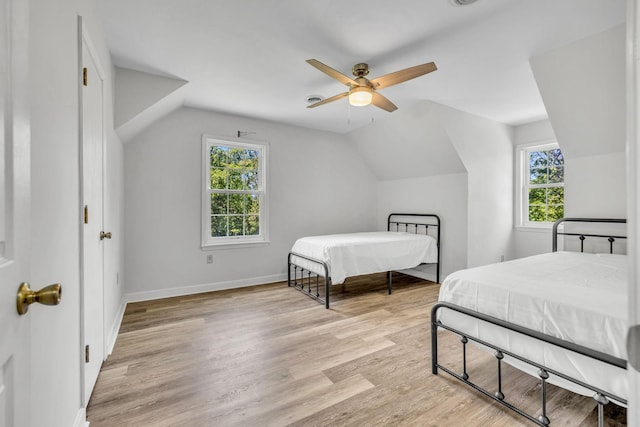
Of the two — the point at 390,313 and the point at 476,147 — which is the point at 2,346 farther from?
the point at 476,147

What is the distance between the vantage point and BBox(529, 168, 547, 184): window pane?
4460 millimetres

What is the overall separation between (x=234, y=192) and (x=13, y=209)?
3.59 metres

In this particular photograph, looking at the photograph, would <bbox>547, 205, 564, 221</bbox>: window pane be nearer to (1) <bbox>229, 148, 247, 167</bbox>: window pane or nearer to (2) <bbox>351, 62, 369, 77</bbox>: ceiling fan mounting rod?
(2) <bbox>351, 62, 369, 77</bbox>: ceiling fan mounting rod

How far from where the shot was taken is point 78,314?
150cm

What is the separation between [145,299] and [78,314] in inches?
88.9

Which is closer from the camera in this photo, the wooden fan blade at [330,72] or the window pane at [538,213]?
the wooden fan blade at [330,72]

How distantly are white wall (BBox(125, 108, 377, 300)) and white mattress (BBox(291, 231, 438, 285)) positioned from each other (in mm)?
741

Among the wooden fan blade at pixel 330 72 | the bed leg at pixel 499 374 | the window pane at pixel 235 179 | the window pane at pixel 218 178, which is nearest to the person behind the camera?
the bed leg at pixel 499 374

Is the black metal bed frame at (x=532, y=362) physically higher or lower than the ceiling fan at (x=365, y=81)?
lower

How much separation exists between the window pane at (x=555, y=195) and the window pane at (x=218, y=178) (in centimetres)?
477

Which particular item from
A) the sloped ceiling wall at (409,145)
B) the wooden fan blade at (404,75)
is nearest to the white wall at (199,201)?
the sloped ceiling wall at (409,145)

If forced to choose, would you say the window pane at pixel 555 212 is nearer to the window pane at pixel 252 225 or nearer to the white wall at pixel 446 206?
the white wall at pixel 446 206

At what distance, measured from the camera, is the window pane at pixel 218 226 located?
4039 millimetres

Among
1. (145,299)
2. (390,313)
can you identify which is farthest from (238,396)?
(145,299)
